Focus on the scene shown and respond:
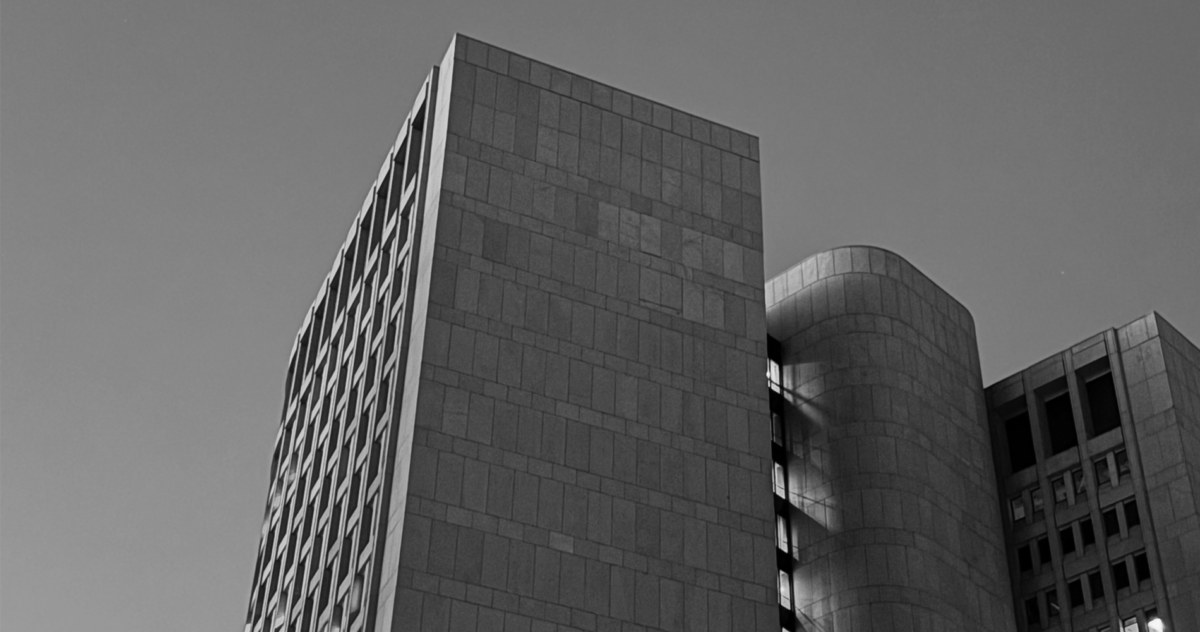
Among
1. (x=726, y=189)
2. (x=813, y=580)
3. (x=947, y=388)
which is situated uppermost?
(x=726, y=189)

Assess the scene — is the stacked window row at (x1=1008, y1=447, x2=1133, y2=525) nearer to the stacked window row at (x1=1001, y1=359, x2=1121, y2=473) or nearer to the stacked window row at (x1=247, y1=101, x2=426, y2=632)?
the stacked window row at (x1=1001, y1=359, x2=1121, y2=473)

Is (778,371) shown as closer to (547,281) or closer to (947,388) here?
(947,388)

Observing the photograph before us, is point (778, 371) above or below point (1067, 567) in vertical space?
above

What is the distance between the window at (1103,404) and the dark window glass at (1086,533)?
5.01 m

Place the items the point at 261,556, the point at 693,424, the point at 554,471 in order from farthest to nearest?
the point at 261,556, the point at 693,424, the point at 554,471

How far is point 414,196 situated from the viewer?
3260 inches

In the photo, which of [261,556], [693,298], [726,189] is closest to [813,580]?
[693,298]

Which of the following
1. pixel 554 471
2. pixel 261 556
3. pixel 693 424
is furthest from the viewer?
pixel 261 556

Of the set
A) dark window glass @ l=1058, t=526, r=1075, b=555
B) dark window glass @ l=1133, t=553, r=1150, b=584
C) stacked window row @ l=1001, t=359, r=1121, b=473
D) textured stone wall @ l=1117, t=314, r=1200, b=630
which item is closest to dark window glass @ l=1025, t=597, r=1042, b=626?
dark window glass @ l=1058, t=526, r=1075, b=555

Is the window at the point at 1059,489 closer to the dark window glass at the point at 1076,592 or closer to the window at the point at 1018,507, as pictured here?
the window at the point at 1018,507

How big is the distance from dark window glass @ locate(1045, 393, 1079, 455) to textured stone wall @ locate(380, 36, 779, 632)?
21042 mm

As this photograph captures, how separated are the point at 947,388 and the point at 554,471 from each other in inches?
1144

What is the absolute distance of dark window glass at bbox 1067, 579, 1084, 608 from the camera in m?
87.4

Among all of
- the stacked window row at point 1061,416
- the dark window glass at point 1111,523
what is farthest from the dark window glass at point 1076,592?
the stacked window row at point 1061,416
